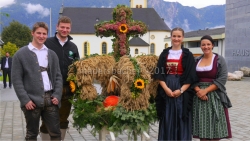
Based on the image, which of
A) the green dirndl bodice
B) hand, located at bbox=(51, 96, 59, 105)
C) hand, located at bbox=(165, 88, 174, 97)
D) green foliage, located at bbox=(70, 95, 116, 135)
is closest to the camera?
hand, located at bbox=(51, 96, 59, 105)

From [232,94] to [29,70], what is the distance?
9559 mm

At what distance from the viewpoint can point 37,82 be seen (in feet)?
11.3

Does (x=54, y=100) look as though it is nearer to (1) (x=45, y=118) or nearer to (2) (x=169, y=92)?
(1) (x=45, y=118)

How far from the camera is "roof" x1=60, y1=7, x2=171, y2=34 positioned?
56250 mm

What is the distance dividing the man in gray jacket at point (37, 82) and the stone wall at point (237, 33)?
16717mm

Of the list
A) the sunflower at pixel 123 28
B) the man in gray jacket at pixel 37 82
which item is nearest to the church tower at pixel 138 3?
the sunflower at pixel 123 28

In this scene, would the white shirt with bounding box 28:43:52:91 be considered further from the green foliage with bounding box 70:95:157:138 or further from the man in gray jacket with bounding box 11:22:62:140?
the green foliage with bounding box 70:95:157:138

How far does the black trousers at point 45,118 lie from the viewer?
3471mm

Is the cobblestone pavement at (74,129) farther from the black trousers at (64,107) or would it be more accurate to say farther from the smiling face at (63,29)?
the smiling face at (63,29)

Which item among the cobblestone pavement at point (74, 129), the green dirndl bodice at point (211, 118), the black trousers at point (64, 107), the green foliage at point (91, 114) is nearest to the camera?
the green dirndl bodice at point (211, 118)

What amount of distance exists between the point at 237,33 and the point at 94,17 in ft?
138

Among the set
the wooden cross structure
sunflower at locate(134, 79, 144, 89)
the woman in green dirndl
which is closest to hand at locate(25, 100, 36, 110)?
sunflower at locate(134, 79, 144, 89)

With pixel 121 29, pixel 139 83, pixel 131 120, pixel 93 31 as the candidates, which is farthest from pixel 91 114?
pixel 93 31

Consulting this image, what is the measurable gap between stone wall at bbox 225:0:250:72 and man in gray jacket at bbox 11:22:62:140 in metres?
16.7
